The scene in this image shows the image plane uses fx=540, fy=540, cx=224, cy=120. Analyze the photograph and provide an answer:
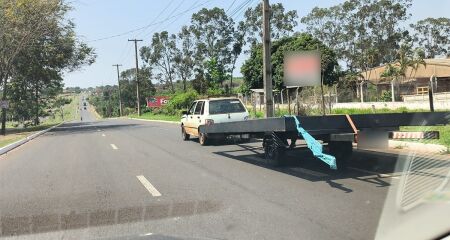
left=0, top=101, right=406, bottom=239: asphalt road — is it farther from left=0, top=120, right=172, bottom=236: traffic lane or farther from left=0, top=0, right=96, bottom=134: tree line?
left=0, top=0, right=96, bottom=134: tree line

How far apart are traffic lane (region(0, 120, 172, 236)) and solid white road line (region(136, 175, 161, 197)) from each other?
0.13 metres

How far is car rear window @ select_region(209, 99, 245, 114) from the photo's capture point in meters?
18.0

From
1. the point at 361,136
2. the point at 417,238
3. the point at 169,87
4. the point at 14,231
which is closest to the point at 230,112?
the point at 361,136

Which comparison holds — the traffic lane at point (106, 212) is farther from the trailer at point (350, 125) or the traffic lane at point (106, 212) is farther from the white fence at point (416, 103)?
the white fence at point (416, 103)

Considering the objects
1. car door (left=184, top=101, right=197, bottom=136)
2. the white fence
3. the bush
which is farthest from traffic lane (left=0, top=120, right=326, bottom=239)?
the bush

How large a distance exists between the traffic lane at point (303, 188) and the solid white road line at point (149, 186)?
0.27m

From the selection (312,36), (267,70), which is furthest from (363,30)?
(267,70)

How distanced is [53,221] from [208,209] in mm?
2162

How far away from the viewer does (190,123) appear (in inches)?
791

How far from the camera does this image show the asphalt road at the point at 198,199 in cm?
666

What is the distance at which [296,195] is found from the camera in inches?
336

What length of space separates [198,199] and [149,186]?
6.01ft

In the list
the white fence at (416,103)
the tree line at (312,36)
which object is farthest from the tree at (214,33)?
the white fence at (416,103)

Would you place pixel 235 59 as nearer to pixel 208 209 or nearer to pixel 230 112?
pixel 230 112
